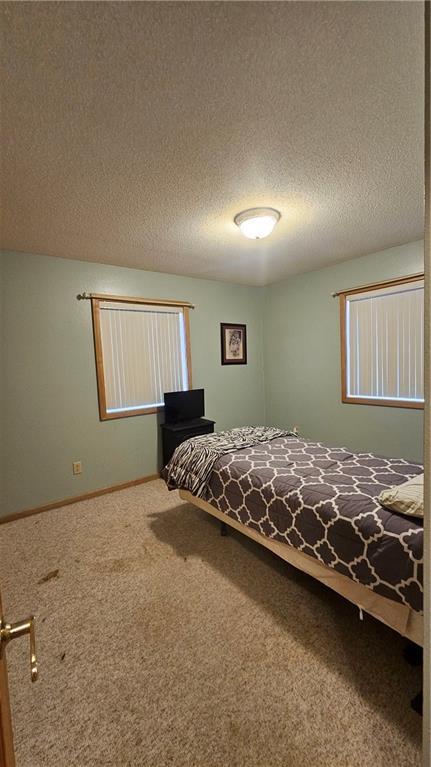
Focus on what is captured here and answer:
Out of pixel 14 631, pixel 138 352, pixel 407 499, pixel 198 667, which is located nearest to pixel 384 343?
pixel 407 499

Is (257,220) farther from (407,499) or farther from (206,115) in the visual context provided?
(407,499)

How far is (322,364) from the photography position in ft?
12.8

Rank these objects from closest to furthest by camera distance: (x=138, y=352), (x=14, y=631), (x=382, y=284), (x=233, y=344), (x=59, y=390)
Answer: (x=14, y=631)
(x=59, y=390)
(x=382, y=284)
(x=138, y=352)
(x=233, y=344)

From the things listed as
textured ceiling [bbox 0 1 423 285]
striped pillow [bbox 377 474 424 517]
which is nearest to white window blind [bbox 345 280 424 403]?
textured ceiling [bbox 0 1 423 285]

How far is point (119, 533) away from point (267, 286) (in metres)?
3.72

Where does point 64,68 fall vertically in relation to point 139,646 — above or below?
above

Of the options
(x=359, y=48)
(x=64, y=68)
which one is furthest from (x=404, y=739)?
(x=64, y=68)

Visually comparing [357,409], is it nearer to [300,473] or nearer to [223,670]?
[300,473]

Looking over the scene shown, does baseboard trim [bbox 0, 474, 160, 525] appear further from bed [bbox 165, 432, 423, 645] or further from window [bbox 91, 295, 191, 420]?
bed [bbox 165, 432, 423, 645]

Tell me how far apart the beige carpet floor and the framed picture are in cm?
260

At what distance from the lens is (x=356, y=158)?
1.68 metres

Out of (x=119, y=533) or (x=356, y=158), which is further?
(x=119, y=533)

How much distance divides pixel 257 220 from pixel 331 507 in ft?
6.33

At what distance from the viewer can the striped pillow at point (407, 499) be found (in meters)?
1.32
